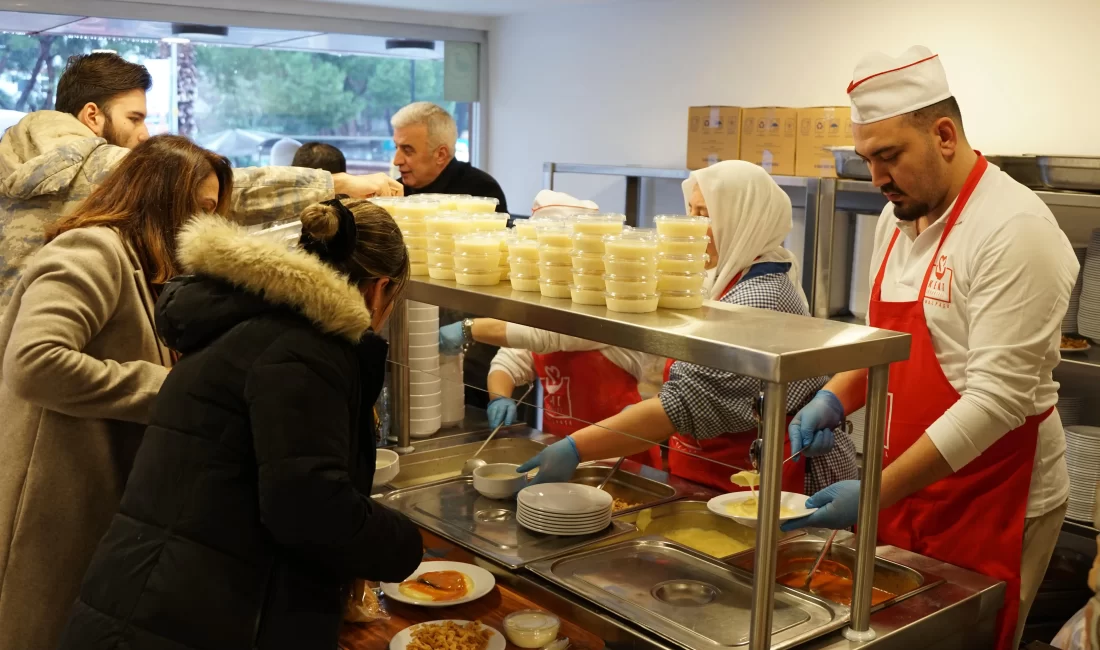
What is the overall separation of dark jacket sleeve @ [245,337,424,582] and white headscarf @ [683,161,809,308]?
1.43 m

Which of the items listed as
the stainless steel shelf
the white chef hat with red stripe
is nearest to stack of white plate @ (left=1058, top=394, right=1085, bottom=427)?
the white chef hat with red stripe

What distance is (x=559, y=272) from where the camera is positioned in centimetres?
184

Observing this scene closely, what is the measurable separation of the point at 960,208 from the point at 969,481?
23.9 inches

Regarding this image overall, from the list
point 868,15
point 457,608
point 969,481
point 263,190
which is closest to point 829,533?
point 969,481

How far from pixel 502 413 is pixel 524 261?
0.86 m

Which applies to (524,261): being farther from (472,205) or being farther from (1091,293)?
(1091,293)

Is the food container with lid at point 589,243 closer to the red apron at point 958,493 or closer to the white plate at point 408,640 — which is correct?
the white plate at point 408,640

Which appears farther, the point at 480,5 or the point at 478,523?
the point at 480,5

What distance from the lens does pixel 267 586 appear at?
1543 mm

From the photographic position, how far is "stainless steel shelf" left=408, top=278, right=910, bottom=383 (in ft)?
4.73

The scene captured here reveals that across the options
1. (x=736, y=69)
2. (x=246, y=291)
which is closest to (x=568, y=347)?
(x=246, y=291)

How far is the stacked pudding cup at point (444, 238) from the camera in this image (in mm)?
2102

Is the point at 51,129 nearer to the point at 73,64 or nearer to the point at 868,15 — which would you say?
the point at 73,64

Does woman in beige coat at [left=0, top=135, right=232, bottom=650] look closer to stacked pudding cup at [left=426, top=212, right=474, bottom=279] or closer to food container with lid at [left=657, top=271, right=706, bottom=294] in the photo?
stacked pudding cup at [left=426, top=212, right=474, bottom=279]
